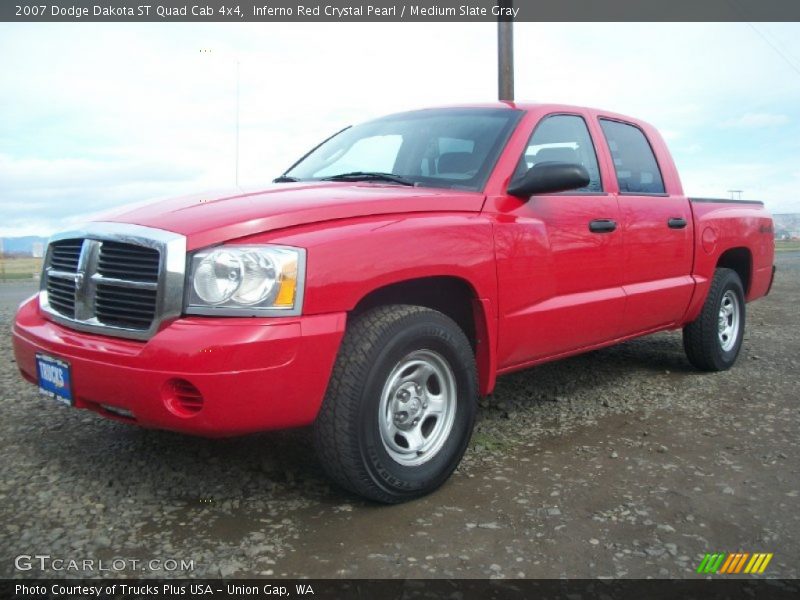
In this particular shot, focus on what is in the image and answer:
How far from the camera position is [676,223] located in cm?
492

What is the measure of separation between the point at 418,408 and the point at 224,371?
3.21 feet

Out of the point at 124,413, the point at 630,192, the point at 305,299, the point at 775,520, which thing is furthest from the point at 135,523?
the point at 630,192

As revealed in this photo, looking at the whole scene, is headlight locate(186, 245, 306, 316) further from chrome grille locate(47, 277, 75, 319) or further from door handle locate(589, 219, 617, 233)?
door handle locate(589, 219, 617, 233)

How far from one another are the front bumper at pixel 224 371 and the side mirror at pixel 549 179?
1.33 m

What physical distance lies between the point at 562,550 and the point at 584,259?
1.85 meters

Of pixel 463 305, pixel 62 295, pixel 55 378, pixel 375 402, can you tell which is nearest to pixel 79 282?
pixel 62 295

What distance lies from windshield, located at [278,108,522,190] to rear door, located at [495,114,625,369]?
0.21 m

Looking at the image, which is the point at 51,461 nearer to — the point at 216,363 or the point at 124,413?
the point at 124,413

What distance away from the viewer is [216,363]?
2.56 metres

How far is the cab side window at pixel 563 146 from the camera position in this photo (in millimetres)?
3975

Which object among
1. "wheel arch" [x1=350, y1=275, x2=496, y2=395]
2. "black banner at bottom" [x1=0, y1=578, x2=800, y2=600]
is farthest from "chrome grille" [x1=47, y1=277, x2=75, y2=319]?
"wheel arch" [x1=350, y1=275, x2=496, y2=395]

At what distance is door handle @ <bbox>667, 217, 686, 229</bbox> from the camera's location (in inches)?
191

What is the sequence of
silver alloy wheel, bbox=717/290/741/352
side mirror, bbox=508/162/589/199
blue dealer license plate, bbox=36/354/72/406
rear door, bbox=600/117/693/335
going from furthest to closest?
silver alloy wheel, bbox=717/290/741/352 < rear door, bbox=600/117/693/335 < side mirror, bbox=508/162/589/199 < blue dealer license plate, bbox=36/354/72/406

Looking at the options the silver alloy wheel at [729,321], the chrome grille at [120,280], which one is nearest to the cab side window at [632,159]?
the silver alloy wheel at [729,321]
